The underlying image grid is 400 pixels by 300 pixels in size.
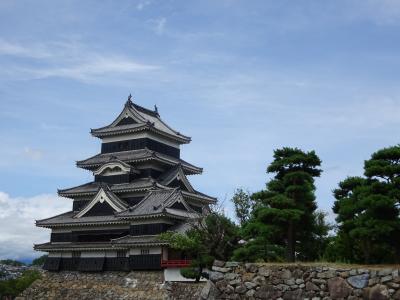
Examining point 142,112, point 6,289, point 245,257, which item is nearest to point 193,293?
point 245,257

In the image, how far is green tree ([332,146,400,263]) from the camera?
52.5 feet

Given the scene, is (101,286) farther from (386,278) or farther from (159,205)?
(386,278)

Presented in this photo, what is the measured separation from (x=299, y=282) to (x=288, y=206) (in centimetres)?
395

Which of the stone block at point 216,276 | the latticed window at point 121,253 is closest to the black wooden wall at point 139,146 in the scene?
A: the latticed window at point 121,253

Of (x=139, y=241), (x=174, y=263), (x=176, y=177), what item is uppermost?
(x=176, y=177)

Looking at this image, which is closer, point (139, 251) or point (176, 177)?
point (139, 251)

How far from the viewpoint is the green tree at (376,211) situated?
16.0 m

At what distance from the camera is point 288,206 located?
1944cm

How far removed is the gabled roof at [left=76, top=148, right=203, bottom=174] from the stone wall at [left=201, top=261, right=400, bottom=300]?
24.7 meters

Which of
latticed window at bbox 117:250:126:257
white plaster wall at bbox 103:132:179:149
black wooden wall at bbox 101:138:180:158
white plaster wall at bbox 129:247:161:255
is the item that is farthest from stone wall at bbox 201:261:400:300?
white plaster wall at bbox 103:132:179:149

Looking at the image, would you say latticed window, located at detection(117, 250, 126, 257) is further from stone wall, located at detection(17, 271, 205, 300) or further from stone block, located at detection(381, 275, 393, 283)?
stone block, located at detection(381, 275, 393, 283)

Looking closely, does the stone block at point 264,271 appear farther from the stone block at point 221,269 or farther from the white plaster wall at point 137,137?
the white plaster wall at point 137,137

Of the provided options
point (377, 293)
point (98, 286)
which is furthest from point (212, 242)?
point (377, 293)

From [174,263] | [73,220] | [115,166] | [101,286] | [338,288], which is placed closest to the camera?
[338,288]
